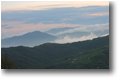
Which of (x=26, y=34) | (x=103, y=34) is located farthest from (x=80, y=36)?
(x=26, y=34)

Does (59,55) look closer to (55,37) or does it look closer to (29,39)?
(55,37)

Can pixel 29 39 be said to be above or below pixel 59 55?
above

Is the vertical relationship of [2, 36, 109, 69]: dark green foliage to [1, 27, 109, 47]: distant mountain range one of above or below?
below

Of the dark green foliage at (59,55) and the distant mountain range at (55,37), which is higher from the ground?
the distant mountain range at (55,37)

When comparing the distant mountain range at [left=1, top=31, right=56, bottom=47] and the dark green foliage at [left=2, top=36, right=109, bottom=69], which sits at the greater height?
the distant mountain range at [left=1, top=31, right=56, bottom=47]

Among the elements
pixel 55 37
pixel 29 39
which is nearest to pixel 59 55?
pixel 55 37
